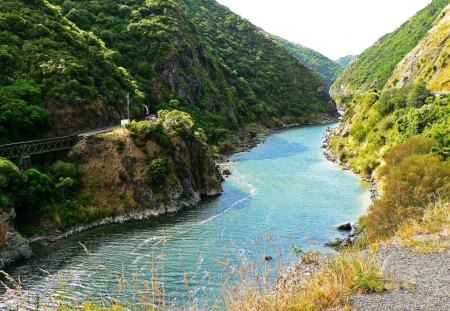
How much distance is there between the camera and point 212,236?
46406 millimetres

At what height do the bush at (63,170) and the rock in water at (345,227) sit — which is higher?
the bush at (63,170)

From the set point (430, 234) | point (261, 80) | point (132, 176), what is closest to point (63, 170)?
point (132, 176)

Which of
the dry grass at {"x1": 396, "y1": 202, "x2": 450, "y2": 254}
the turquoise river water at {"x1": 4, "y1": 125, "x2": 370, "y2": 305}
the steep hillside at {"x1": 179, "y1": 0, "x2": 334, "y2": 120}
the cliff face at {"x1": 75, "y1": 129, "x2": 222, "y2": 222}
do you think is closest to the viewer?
the dry grass at {"x1": 396, "y1": 202, "x2": 450, "y2": 254}

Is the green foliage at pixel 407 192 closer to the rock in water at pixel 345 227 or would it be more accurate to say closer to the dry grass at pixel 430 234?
the rock in water at pixel 345 227

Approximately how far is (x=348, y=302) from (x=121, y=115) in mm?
69381

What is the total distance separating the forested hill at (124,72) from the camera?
202 feet

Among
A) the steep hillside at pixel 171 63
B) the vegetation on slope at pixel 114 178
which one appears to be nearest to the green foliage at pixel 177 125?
the vegetation on slope at pixel 114 178

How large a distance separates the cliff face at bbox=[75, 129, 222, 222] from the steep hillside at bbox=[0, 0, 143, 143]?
6.94 m

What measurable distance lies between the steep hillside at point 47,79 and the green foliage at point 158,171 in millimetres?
13912

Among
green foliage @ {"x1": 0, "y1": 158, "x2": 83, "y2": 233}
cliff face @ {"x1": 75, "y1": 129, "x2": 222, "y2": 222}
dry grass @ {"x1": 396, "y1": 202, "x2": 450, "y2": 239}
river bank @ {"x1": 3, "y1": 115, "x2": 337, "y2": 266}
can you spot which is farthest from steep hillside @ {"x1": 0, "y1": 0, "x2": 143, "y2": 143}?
dry grass @ {"x1": 396, "y1": 202, "x2": 450, "y2": 239}

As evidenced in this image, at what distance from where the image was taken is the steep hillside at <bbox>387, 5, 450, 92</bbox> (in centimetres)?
9738

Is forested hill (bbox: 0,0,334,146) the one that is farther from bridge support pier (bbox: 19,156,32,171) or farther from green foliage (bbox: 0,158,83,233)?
green foliage (bbox: 0,158,83,233)

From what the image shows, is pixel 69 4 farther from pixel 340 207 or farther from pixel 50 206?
pixel 340 207

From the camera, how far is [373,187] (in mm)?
67188
